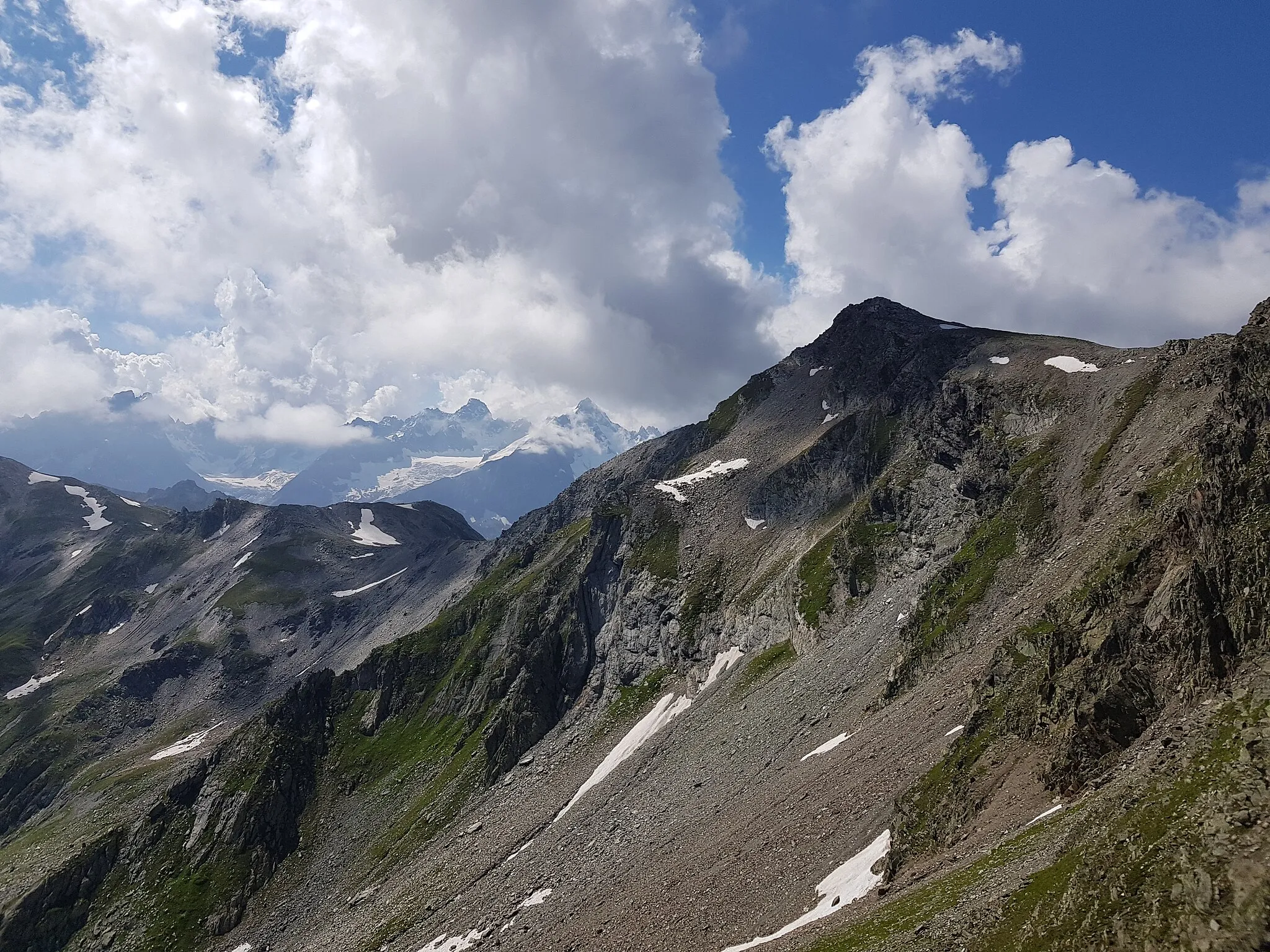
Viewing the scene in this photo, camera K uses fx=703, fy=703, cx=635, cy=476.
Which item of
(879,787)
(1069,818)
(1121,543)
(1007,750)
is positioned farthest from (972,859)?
(1121,543)

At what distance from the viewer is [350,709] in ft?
481

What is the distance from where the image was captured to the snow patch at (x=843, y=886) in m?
39.8

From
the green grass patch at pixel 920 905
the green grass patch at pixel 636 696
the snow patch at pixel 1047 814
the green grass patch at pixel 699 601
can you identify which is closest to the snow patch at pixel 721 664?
the green grass patch at pixel 699 601

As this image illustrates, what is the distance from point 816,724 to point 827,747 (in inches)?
286

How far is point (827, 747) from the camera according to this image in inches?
2466

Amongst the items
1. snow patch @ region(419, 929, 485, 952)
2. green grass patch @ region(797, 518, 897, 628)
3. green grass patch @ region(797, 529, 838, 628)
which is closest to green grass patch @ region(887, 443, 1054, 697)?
green grass patch @ region(797, 518, 897, 628)

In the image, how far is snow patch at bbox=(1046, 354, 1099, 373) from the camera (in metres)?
112

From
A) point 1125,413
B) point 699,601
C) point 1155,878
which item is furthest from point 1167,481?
point 699,601

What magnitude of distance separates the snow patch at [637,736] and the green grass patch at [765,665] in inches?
372

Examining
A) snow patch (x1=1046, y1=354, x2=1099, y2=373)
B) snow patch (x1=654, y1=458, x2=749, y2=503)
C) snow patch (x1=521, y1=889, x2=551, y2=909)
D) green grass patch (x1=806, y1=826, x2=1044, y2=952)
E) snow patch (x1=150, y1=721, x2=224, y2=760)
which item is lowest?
snow patch (x1=521, y1=889, x2=551, y2=909)

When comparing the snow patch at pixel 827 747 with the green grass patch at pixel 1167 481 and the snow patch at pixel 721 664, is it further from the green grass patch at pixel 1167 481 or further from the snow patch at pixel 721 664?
the snow patch at pixel 721 664

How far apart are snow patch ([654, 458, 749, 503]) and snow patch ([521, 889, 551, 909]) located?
8929 centimetres

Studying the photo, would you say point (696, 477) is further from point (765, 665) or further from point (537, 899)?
point (537, 899)

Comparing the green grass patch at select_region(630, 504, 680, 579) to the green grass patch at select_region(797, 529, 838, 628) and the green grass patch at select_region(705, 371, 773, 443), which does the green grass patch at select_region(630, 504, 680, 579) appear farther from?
the green grass patch at select_region(705, 371, 773, 443)
